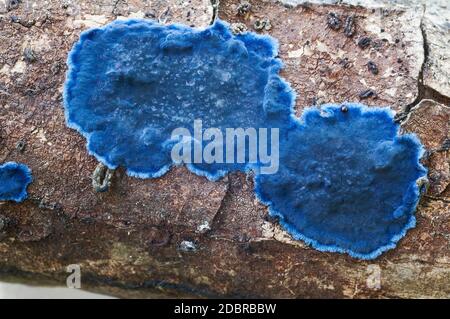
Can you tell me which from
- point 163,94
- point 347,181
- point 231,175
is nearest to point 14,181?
point 163,94

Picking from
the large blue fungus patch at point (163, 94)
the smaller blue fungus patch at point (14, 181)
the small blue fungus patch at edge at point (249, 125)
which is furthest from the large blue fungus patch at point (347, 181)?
the smaller blue fungus patch at point (14, 181)

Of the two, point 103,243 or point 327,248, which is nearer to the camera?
point 327,248

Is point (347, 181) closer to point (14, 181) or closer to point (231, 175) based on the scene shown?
point (231, 175)

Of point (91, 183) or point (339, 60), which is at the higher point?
point (339, 60)

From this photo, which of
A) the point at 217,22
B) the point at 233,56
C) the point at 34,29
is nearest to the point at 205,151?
the point at 233,56

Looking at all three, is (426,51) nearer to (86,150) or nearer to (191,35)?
(191,35)

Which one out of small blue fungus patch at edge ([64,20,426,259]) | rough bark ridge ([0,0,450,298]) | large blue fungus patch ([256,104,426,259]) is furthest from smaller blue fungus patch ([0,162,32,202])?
large blue fungus patch ([256,104,426,259])

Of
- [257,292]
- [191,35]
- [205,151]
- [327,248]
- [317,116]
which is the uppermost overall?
[191,35]

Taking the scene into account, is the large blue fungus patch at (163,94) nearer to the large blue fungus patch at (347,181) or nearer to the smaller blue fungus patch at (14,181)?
the large blue fungus patch at (347,181)
